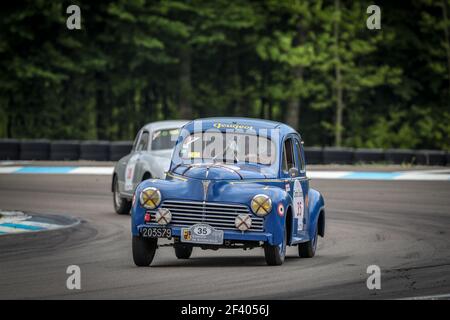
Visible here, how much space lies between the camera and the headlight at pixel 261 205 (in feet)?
41.2

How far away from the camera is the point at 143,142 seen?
20781 mm

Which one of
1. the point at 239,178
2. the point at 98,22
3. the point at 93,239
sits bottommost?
the point at 93,239

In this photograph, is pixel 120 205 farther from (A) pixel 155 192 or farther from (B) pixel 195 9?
(B) pixel 195 9

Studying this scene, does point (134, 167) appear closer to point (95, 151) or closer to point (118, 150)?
point (118, 150)

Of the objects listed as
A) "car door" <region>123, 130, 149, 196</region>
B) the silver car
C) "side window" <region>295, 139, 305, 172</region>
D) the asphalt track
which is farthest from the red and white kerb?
"car door" <region>123, 130, 149, 196</region>

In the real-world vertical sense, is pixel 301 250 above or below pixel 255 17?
below

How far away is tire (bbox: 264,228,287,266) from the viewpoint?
1288 centimetres

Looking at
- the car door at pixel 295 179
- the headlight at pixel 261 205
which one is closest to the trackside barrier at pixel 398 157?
the car door at pixel 295 179

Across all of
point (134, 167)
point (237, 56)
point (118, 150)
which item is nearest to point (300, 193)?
point (134, 167)

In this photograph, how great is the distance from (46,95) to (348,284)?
120 feet

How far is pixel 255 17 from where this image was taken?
48.6m

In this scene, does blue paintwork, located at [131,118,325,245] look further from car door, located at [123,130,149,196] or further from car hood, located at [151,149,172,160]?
car door, located at [123,130,149,196]

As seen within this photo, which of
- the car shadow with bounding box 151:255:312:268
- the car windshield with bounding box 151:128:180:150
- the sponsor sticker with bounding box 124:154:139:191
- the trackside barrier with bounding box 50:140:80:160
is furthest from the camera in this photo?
the trackside barrier with bounding box 50:140:80:160
